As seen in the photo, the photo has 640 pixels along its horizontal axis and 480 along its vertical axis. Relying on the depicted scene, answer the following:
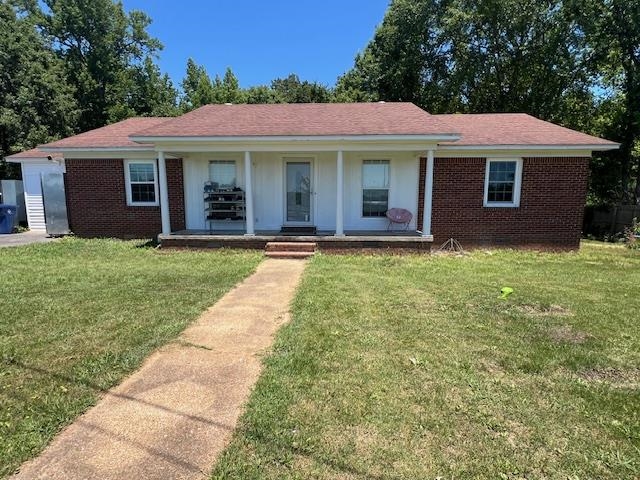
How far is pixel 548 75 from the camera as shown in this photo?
66.4 feet

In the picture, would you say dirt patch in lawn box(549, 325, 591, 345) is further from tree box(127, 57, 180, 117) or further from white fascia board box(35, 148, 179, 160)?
tree box(127, 57, 180, 117)

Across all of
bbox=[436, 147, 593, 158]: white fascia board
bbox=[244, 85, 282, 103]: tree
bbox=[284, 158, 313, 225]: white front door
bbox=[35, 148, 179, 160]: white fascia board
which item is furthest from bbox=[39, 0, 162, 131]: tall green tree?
bbox=[436, 147, 593, 158]: white fascia board

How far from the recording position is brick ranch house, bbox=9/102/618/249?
1023 centimetres

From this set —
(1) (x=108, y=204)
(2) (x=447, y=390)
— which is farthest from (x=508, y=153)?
(1) (x=108, y=204)

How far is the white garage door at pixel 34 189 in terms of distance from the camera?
49.1 ft

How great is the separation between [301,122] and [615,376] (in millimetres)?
9388

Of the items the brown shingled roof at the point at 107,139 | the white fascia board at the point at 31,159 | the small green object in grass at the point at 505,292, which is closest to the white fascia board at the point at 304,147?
the brown shingled roof at the point at 107,139

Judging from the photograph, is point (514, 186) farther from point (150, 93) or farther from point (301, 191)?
point (150, 93)

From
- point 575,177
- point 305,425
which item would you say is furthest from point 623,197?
point 305,425

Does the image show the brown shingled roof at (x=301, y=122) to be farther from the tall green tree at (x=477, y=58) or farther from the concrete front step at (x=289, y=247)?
the tall green tree at (x=477, y=58)

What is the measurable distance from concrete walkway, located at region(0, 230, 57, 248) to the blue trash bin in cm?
39

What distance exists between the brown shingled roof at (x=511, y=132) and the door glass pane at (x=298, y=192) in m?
3.99

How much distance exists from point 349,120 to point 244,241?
456 centimetres

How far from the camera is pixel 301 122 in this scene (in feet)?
36.7
